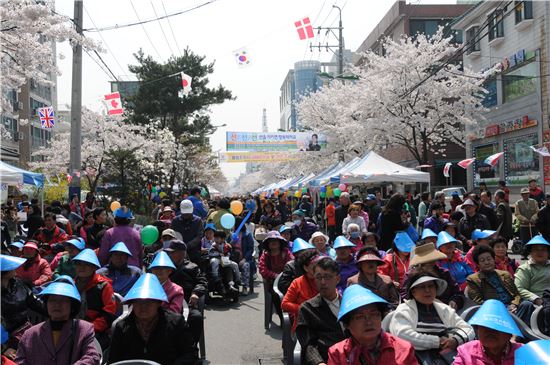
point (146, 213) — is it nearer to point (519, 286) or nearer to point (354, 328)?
point (519, 286)

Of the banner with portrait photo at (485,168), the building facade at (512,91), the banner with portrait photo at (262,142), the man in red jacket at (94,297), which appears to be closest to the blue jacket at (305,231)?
the man in red jacket at (94,297)

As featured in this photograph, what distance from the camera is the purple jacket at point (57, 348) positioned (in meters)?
3.84

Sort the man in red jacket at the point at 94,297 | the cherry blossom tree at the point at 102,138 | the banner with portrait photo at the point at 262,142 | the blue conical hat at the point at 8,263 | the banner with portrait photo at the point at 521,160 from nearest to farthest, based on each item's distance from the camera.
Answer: the blue conical hat at the point at 8,263 < the man in red jacket at the point at 94,297 < the banner with portrait photo at the point at 521,160 < the cherry blossom tree at the point at 102,138 < the banner with portrait photo at the point at 262,142

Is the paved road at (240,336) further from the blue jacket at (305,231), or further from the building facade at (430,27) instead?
the building facade at (430,27)

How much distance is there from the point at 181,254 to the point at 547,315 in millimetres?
3955

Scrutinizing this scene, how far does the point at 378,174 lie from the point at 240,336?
10.2 meters

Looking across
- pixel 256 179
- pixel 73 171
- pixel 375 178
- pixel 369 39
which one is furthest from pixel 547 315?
pixel 256 179

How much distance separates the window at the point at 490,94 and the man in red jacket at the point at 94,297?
27.6m

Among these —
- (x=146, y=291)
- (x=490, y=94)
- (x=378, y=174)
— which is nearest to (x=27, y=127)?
(x=490, y=94)

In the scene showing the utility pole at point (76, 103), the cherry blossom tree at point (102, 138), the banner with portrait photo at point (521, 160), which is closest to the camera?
the utility pole at point (76, 103)

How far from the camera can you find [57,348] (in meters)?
3.86

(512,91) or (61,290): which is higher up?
(512,91)

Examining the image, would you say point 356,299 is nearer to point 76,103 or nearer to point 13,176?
point 13,176

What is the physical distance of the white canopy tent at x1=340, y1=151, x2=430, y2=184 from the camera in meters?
16.6
